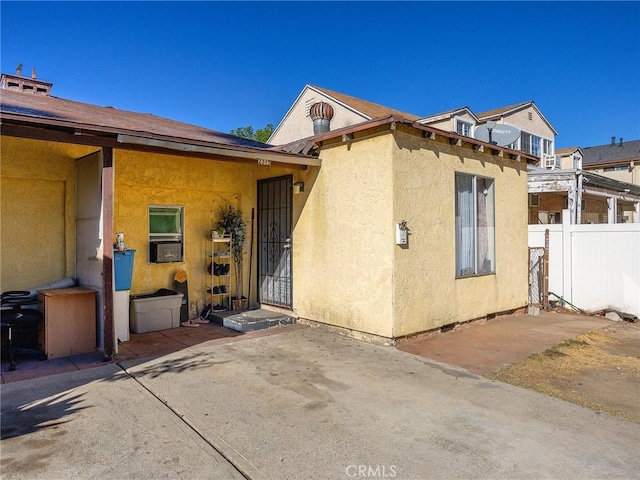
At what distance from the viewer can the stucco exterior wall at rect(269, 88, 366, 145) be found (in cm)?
1840

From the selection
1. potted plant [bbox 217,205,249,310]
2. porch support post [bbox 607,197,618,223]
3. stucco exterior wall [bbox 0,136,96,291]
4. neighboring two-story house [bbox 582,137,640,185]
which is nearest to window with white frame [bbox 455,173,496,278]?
potted plant [bbox 217,205,249,310]

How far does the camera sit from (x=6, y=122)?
4.23 m

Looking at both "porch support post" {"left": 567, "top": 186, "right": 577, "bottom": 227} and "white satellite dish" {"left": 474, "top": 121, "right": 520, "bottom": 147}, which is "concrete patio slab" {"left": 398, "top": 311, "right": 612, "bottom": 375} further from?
"porch support post" {"left": 567, "top": 186, "right": 577, "bottom": 227}

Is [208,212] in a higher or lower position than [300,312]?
higher

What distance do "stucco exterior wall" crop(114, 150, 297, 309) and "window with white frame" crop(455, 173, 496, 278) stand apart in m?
3.29

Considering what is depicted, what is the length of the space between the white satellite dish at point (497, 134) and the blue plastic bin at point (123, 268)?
6.91m

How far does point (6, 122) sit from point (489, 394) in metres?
5.73

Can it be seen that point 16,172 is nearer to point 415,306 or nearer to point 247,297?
point 247,297

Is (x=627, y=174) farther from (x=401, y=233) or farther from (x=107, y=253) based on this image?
(x=107, y=253)

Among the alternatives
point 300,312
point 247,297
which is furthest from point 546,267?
point 247,297

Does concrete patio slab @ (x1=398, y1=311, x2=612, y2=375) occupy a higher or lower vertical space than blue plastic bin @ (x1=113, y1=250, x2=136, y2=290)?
lower

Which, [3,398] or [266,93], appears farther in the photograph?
[266,93]

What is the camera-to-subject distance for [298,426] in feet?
11.0

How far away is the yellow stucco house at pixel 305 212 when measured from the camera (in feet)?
18.7
